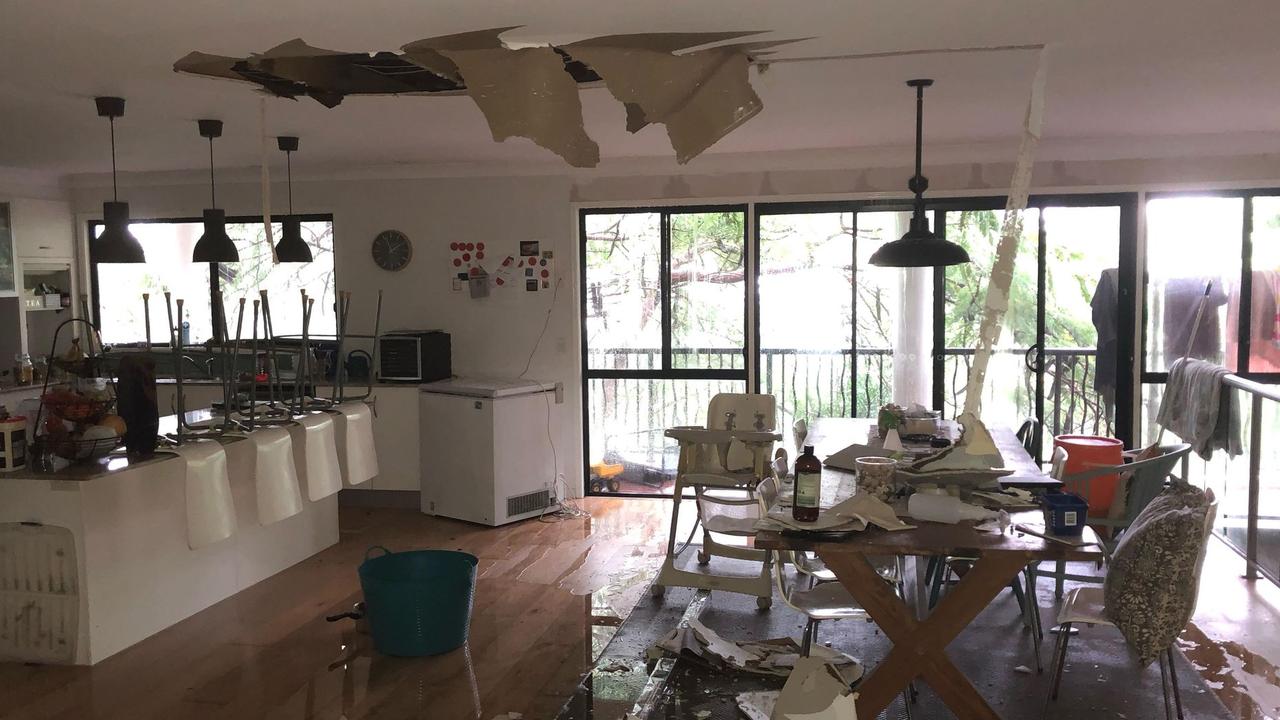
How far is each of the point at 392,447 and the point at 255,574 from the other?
169 cm

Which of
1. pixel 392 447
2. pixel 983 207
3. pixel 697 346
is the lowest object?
pixel 392 447

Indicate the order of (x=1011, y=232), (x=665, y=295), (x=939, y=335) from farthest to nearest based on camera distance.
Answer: (x=665, y=295) < (x=939, y=335) < (x=1011, y=232)

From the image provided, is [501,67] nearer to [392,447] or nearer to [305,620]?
[305,620]

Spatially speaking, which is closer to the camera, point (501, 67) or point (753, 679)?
point (501, 67)

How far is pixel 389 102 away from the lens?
4.52m

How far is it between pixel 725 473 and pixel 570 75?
2.36m

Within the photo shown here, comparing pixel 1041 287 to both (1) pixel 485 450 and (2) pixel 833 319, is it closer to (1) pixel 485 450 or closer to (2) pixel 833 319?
(2) pixel 833 319

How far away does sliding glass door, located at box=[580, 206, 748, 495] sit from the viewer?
6.68m

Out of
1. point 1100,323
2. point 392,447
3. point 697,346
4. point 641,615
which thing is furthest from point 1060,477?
point 392,447

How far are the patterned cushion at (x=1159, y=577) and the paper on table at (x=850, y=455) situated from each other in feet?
4.05

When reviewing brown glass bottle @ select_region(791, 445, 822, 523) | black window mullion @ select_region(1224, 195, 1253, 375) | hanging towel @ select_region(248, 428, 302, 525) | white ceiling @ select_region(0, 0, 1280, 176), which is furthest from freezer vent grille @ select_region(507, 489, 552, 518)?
black window mullion @ select_region(1224, 195, 1253, 375)

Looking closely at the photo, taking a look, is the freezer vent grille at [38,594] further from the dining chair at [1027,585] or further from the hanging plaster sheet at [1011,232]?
the hanging plaster sheet at [1011,232]

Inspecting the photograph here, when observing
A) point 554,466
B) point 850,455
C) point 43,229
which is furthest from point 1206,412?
point 43,229

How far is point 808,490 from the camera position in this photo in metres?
3.06
